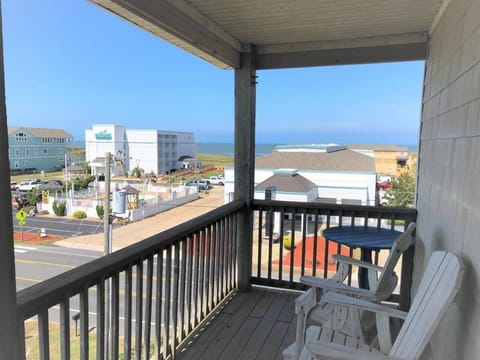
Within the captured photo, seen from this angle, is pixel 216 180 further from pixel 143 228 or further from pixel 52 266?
pixel 52 266

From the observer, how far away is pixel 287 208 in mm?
3641

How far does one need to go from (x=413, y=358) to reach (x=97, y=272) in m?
1.38

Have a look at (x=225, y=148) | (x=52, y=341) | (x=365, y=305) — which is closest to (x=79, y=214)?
(x=52, y=341)

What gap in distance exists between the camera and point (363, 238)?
2967mm

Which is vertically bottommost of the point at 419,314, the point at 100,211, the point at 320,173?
the point at 419,314

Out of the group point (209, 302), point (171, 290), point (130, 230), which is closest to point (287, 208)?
point (209, 302)

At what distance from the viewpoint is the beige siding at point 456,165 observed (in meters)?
1.38

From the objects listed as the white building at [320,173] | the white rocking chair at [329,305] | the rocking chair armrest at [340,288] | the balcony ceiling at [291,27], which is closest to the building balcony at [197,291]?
the white building at [320,173]

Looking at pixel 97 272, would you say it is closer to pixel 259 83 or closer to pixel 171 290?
pixel 171 290

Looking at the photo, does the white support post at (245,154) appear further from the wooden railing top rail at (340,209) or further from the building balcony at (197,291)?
the wooden railing top rail at (340,209)

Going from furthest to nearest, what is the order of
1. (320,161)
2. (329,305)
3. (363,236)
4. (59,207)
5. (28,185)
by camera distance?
(320,161), (363,236), (329,305), (59,207), (28,185)

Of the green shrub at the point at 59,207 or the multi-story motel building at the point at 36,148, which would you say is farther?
the green shrub at the point at 59,207

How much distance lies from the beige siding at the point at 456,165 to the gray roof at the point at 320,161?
60 cm

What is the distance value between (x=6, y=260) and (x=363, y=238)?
2.61m
